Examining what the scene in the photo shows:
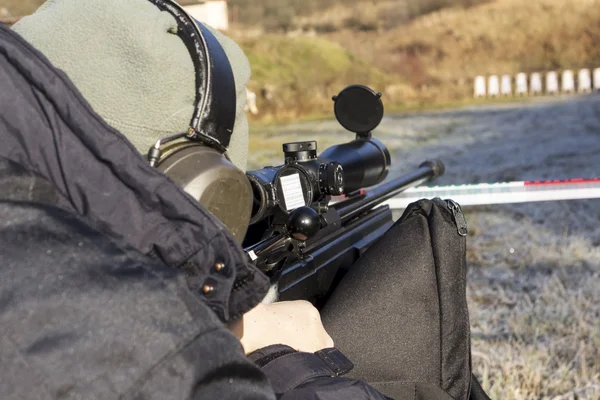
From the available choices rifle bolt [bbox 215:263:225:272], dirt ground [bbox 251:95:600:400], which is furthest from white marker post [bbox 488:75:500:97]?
rifle bolt [bbox 215:263:225:272]

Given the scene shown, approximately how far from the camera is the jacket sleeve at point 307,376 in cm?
95

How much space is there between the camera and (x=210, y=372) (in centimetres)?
72

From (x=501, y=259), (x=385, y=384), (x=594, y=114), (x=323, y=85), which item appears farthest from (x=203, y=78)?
(x=594, y=114)

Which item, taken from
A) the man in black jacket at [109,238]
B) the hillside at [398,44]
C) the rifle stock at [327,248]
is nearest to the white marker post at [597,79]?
the hillside at [398,44]

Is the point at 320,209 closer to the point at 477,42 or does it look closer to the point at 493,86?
the point at 477,42

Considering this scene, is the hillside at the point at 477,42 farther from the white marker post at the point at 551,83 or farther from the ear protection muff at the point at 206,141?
the ear protection muff at the point at 206,141

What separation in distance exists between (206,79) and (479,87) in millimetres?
8036

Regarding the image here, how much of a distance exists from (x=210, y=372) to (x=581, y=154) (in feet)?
19.1

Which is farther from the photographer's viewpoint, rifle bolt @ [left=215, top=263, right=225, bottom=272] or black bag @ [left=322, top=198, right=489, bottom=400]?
black bag @ [left=322, top=198, right=489, bottom=400]

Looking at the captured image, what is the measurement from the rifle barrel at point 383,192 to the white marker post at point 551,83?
7046 millimetres

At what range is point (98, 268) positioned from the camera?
0.73 meters

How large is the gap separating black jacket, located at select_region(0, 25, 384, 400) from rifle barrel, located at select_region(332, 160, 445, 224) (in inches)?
37.2

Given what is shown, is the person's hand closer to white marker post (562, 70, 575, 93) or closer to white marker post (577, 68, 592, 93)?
white marker post (562, 70, 575, 93)

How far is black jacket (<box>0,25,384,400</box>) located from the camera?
2.27ft
